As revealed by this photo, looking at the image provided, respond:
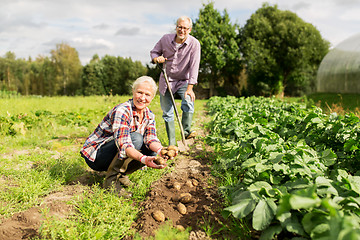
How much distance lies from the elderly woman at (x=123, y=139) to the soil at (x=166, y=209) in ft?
1.02

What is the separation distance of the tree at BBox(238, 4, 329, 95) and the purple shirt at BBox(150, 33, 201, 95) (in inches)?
813

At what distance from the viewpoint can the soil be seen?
1970 mm

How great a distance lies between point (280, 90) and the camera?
24.8 meters

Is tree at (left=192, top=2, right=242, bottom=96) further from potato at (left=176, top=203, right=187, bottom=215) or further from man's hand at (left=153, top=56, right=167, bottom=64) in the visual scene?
potato at (left=176, top=203, right=187, bottom=215)

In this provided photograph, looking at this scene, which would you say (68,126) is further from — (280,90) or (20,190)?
(280,90)

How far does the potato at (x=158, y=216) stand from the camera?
6.77ft

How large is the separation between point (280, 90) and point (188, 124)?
22393 millimetres

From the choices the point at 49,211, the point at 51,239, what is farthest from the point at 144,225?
the point at 49,211

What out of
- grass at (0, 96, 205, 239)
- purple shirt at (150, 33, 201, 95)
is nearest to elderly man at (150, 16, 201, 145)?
purple shirt at (150, 33, 201, 95)

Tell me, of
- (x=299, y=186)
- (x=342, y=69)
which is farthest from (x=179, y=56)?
(x=342, y=69)

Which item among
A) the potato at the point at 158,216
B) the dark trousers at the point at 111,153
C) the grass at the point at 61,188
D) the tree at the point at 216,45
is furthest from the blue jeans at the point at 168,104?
the tree at the point at 216,45

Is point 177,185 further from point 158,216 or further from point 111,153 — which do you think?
point 111,153

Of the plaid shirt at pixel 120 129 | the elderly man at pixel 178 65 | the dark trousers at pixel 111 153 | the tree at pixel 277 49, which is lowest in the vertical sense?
the dark trousers at pixel 111 153

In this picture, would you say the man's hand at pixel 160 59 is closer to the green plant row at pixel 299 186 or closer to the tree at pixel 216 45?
the green plant row at pixel 299 186
